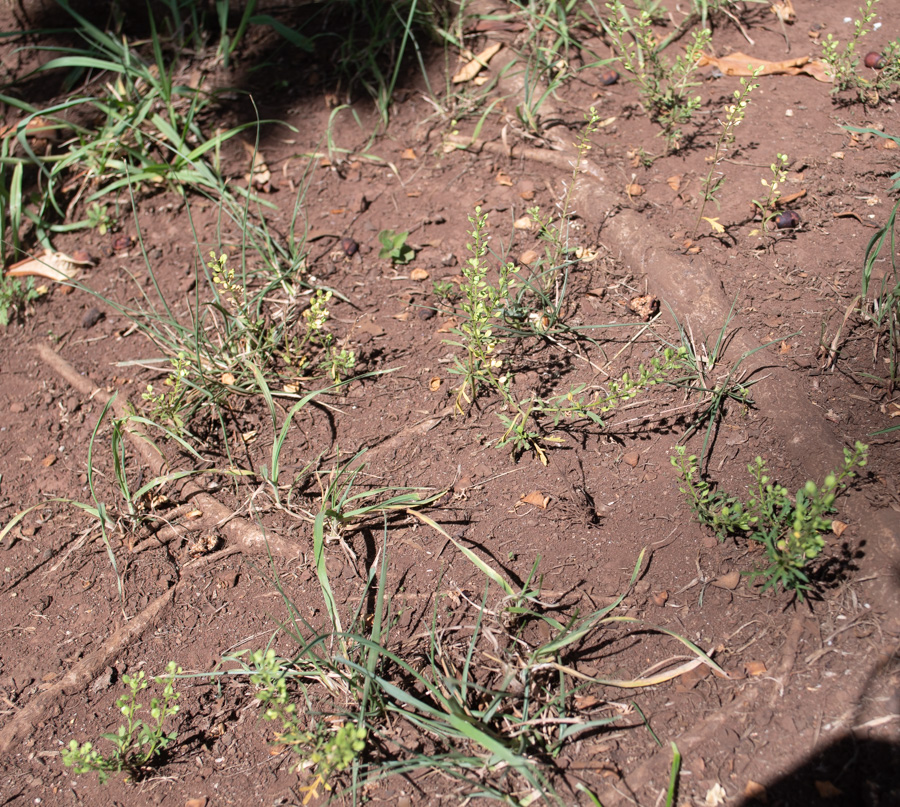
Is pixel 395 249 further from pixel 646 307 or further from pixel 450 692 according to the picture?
pixel 450 692

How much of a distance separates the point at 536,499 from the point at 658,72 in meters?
1.98

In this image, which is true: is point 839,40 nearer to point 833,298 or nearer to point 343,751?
point 833,298

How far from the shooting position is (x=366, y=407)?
2.40 m

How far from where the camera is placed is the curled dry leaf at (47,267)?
3045mm

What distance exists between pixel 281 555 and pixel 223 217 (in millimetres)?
1661

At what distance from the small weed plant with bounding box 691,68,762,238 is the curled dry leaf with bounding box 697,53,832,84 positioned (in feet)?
0.55

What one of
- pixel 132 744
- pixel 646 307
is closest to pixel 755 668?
pixel 646 307

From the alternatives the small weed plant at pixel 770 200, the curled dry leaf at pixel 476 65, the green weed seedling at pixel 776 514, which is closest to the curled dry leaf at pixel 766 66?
the small weed plant at pixel 770 200

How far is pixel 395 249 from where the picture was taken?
2783 millimetres

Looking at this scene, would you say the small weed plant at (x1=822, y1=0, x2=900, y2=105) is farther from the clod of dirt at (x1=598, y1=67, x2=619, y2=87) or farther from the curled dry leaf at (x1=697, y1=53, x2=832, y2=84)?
the clod of dirt at (x1=598, y1=67, x2=619, y2=87)

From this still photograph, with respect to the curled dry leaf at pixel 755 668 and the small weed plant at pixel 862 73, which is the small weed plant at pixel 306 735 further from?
the small weed plant at pixel 862 73

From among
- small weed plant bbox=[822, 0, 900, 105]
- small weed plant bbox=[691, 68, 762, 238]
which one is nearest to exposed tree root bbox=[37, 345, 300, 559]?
small weed plant bbox=[691, 68, 762, 238]

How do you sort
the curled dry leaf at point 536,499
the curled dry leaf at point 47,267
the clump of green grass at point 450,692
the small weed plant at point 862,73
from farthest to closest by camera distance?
the curled dry leaf at point 47,267
the small weed plant at point 862,73
the curled dry leaf at point 536,499
the clump of green grass at point 450,692

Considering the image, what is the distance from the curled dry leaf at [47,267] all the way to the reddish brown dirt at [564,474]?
0.38 ft
